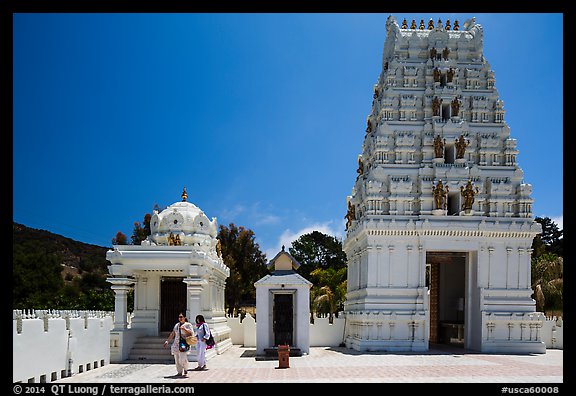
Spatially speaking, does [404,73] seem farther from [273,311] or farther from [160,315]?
[160,315]

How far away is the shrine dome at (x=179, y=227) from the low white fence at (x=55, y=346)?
5.87 meters

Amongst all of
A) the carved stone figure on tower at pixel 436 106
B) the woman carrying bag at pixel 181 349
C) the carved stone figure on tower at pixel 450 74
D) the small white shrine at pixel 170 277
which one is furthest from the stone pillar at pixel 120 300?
the carved stone figure on tower at pixel 450 74

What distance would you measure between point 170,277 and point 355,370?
10204 millimetres

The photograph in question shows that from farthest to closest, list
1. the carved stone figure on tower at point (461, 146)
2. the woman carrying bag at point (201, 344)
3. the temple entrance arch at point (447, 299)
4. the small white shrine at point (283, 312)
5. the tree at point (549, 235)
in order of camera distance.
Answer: the tree at point (549, 235) → the temple entrance arch at point (447, 299) → the carved stone figure on tower at point (461, 146) → the small white shrine at point (283, 312) → the woman carrying bag at point (201, 344)

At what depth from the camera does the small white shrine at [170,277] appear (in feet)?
66.3

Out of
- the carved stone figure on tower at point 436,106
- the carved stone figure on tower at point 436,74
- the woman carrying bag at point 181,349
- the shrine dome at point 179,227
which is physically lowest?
the woman carrying bag at point 181,349

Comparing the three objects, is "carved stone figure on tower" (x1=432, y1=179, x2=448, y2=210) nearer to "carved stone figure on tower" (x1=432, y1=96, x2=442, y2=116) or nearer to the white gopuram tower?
the white gopuram tower

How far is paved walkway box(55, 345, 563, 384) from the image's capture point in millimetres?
14594

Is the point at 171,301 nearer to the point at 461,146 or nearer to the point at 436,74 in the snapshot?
the point at 461,146

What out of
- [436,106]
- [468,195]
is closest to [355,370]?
[468,195]

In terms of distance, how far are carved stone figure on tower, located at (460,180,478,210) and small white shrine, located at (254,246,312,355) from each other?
25.7ft

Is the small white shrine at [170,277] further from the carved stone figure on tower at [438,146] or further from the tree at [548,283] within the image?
the tree at [548,283]
